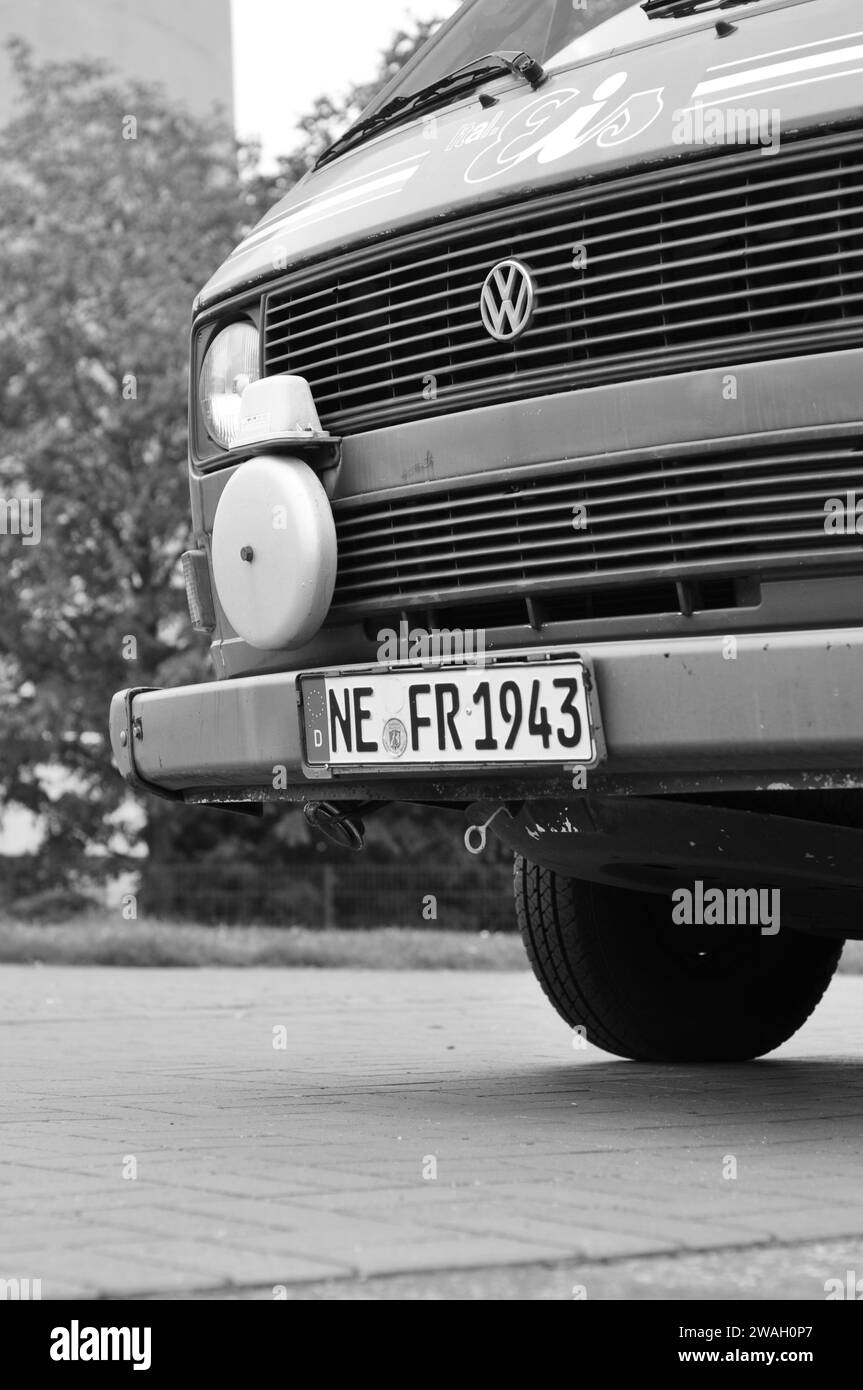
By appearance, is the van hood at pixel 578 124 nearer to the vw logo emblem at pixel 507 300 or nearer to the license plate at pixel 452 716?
the vw logo emblem at pixel 507 300

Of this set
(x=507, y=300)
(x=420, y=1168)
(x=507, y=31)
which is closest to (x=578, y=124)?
(x=507, y=300)

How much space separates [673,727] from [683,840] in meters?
0.64

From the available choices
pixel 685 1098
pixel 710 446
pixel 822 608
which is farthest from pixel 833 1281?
pixel 685 1098

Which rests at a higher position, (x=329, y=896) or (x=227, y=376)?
(x=329, y=896)

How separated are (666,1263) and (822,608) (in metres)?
1.26

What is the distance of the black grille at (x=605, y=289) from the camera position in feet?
11.8

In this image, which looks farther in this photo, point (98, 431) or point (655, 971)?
point (98, 431)

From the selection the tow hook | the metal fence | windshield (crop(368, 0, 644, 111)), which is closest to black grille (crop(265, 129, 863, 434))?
windshield (crop(368, 0, 644, 111))

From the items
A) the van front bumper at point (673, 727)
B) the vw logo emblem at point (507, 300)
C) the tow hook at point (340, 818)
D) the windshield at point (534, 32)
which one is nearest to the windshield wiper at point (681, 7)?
the windshield at point (534, 32)

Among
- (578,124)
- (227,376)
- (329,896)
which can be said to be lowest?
(227,376)

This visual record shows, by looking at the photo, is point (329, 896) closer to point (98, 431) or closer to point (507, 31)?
point (98, 431)

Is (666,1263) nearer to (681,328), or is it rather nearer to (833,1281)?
(833,1281)

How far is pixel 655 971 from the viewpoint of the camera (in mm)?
5504

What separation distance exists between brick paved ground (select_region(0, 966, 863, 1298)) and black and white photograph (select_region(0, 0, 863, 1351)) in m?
0.02
